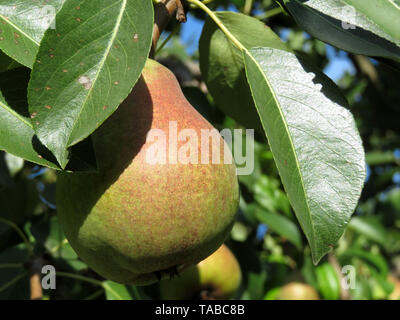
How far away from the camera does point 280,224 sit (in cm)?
198

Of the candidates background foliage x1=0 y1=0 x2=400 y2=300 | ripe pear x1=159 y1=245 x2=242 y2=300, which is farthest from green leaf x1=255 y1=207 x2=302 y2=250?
ripe pear x1=159 y1=245 x2=242 y2=300

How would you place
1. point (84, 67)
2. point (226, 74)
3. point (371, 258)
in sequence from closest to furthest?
point (84, 67) → point (226, 74) → point (371, 258)

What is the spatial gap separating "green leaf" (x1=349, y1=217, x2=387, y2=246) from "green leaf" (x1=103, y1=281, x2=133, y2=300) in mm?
1510

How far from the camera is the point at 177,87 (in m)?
1.07

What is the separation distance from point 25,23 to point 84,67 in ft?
0.57

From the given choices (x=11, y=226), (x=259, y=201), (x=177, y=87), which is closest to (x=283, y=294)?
(x=259, y=201)

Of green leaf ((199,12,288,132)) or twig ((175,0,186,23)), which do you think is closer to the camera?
twig ((175,0,186,23))

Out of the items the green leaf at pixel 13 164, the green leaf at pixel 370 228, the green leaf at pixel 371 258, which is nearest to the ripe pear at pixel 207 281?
the green leaf at pixel 13 164

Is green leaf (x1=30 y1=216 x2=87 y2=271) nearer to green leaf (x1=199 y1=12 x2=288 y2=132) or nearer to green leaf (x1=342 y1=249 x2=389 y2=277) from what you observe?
green leaf (x1=199 y1=12 x2=288 y2=132)

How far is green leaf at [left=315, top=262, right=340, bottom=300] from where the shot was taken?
2.12 metres

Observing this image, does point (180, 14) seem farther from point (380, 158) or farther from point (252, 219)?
point (380, 158)

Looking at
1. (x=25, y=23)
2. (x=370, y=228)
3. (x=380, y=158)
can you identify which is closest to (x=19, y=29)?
(x=25, y=23)

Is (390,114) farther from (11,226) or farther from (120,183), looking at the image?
(120,183)

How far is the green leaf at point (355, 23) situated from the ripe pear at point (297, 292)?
4.28 ft
